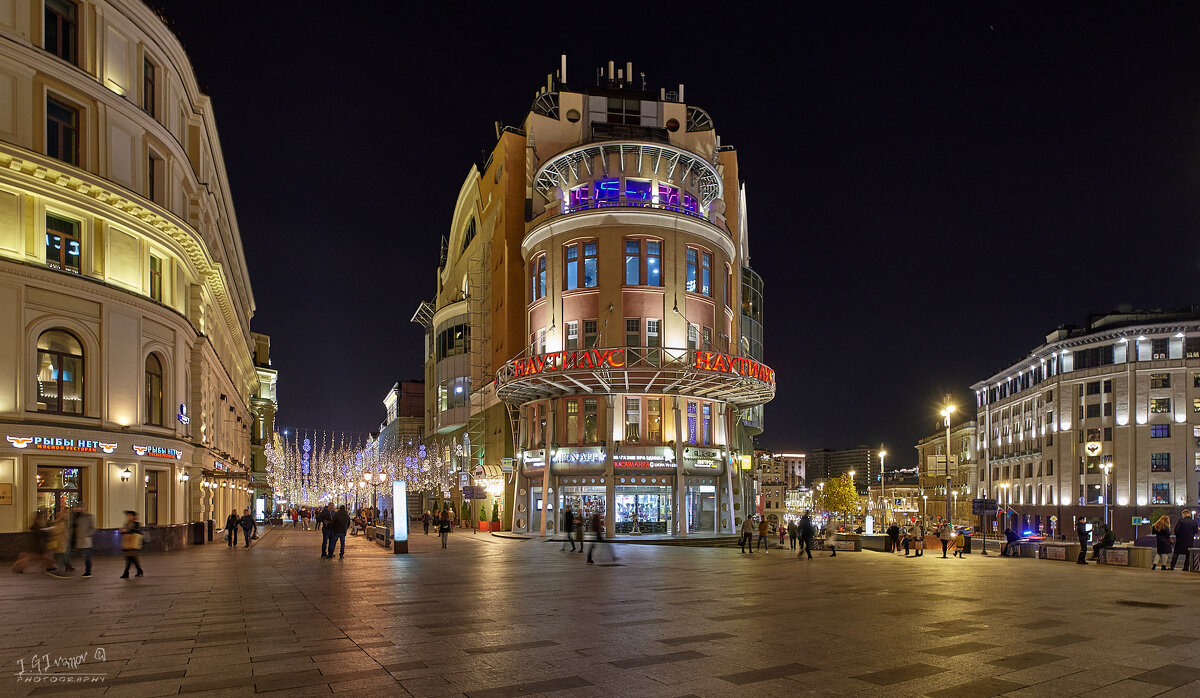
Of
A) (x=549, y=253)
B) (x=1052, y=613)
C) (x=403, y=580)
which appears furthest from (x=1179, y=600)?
(x=549, y=253)

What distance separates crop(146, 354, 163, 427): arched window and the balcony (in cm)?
1792

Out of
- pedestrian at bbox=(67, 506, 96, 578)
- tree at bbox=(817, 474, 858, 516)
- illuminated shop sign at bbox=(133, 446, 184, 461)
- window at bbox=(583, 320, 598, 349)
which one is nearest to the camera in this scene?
pedestrian at bbox=(67, 506, 96, 578)

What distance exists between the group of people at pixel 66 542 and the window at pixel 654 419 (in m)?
28.8

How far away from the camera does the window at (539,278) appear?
50188 mm

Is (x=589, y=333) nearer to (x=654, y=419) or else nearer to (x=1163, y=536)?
(x=654, y=419)

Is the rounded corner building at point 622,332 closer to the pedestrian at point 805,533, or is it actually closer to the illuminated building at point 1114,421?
the pedestrian at point 805,533

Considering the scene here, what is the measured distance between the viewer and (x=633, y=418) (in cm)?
4728

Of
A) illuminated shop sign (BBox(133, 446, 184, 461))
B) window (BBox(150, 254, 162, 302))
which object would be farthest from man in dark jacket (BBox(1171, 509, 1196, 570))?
window (BBox(150, 254, 162, 302))

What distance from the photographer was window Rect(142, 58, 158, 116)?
34463mm

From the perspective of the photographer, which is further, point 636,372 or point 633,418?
point 633,418

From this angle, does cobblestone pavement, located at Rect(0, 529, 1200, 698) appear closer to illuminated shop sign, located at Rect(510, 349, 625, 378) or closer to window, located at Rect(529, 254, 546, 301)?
illuminated shop sign, located at Rect(510, 349, 625, 378)

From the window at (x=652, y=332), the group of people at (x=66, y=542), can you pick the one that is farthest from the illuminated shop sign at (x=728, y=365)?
the group of people at (x=66, y=542)

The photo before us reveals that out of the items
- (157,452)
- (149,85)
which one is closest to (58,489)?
(157,452)

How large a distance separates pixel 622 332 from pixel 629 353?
1.87 metres
